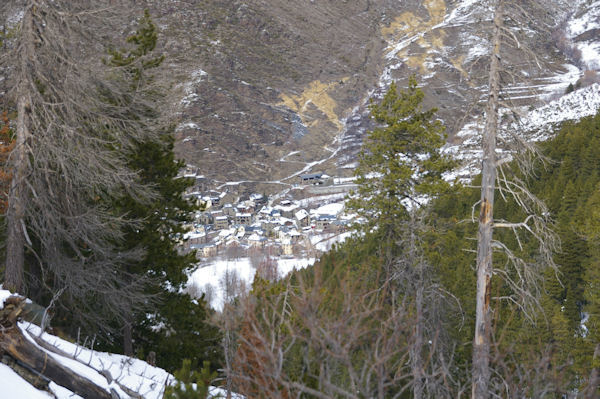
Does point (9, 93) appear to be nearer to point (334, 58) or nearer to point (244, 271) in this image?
point (244, 271)

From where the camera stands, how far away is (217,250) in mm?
73188

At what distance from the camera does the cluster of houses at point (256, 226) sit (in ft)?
237

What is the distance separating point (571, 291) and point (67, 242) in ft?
74.7

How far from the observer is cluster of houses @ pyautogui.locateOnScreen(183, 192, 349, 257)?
72.2 meters

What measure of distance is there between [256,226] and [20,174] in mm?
77912

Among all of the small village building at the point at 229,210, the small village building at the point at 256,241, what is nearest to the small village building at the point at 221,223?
the small village building at the point at 229,210

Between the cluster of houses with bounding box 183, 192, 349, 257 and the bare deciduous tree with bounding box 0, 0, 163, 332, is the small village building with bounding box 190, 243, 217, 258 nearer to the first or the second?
the cluster of houses with bounding box 183, 192, 349, 257

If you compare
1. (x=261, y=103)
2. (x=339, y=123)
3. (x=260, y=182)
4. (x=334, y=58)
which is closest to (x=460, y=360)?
(x=260, y=182)

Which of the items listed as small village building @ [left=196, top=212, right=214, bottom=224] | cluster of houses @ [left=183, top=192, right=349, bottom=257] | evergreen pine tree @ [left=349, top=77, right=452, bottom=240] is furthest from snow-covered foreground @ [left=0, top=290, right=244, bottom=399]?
small village building @ [left=196, top=212, right=214, bottom=224]

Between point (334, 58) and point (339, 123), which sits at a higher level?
point (334, 58)

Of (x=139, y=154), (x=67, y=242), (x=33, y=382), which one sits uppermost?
(x=139, y=154)

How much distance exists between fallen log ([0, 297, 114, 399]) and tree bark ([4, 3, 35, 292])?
3393mm

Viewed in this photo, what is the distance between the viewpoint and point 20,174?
27.9 ft

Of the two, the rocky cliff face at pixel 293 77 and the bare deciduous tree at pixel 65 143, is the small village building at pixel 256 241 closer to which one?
the rocky cliff face at pixel 293 77
